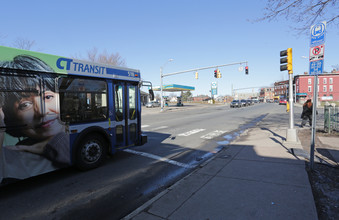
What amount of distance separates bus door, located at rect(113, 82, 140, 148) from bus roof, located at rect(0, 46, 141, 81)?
0.33 m

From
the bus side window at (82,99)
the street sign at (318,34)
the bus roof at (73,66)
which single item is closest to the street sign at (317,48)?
the street sign at (318,34)

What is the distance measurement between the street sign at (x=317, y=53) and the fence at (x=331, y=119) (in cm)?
654

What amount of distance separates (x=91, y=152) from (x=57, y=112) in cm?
141

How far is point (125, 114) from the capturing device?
6.51 metres

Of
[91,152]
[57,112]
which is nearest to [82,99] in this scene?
[57,112]

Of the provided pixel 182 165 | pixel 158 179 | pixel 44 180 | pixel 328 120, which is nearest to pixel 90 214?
pixel 158 179

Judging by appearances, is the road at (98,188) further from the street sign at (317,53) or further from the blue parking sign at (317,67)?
the street sign at (317,53)

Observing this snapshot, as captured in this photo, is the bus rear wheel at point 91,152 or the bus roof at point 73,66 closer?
the bus roof at point 73,66

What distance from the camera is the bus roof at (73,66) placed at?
4023 mm

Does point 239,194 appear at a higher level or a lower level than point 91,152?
lower

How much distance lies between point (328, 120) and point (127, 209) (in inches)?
417

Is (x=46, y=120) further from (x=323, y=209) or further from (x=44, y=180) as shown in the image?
(x=323, y=209)

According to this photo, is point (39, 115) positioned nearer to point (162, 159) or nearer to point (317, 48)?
point (162, 159)

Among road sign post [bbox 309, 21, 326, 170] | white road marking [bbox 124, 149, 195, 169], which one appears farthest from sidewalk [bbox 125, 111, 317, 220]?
road sign post [bbox 309, 21, 326, 170]
